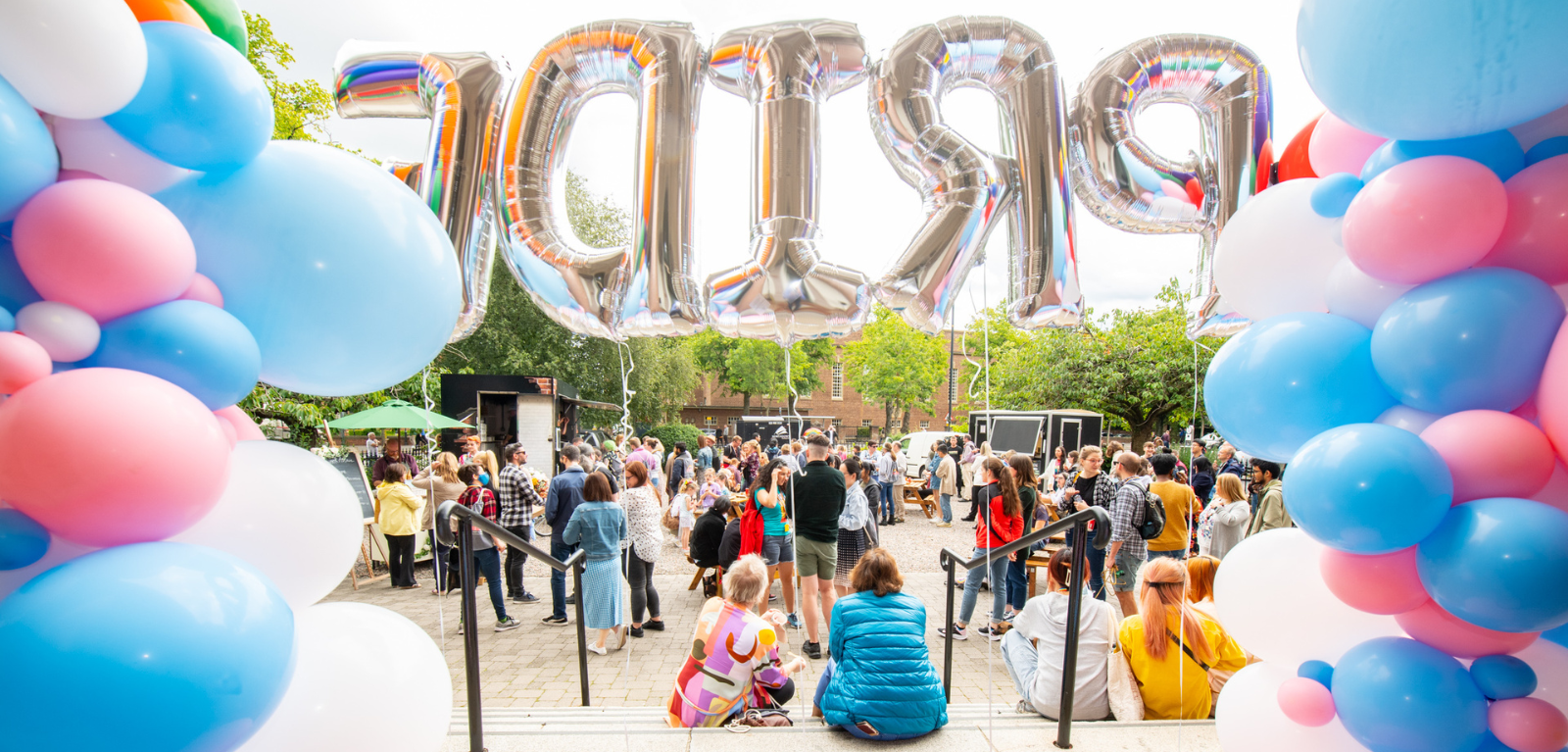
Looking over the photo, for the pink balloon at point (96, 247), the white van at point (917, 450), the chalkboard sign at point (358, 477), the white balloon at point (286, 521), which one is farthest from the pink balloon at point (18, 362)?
the white van at point (917, 450)

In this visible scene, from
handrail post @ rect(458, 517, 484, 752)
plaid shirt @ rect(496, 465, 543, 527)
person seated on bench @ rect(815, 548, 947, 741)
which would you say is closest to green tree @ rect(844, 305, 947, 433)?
plaid shirt @ rect(496, 465, 543, 527)

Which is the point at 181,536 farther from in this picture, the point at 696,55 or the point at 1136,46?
the point at 1136,46

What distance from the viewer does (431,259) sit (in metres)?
1.50

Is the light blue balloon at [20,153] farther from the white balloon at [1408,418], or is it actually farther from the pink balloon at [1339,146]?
the pink balloon at [1339,146]

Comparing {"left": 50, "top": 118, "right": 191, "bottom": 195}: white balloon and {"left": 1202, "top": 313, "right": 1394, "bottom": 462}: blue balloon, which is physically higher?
{"left": 50, "top": 118, "right": 191, "bottom": 195}: white balloon

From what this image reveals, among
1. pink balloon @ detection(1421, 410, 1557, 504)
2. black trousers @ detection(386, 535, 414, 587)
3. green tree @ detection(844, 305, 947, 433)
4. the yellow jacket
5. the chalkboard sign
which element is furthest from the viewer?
green tree @ detection(844, 305, 947, 433)

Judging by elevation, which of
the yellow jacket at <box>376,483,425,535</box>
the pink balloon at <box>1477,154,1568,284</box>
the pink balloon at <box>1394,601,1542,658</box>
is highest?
the pink balloon at <box>1477,154,1568,284</box>

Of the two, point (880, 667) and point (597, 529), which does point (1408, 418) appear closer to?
point (880, 667)

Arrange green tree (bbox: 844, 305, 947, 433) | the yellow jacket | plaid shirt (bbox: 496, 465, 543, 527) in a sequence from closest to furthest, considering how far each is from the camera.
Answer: plaid shirt (bbox: 496, 465, 543, 527)
the yellow jacket
green tree (bbox: 844, 305, 947, 433)

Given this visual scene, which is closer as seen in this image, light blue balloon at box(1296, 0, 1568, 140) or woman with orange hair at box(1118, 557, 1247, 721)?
light blue balloon at box(1296, 0, 1568, 140)

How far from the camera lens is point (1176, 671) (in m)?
3.04

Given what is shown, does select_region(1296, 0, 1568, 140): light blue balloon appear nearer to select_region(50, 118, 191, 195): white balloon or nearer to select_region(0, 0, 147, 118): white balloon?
select_region(0, 0, 147, 118): white balloon

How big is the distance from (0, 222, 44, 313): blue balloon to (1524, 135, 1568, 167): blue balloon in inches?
100

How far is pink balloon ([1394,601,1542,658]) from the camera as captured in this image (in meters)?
1.23
